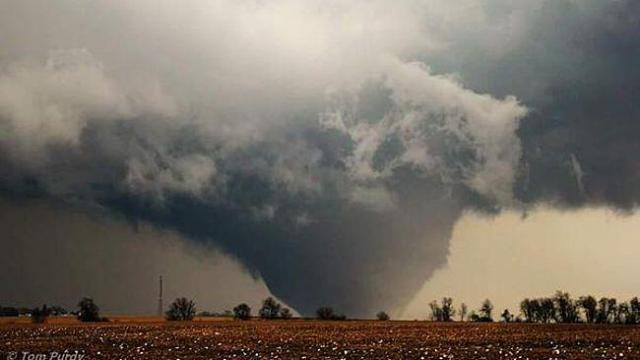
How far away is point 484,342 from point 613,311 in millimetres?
126257

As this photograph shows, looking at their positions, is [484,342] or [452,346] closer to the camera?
[452,346]

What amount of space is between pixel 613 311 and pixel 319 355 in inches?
5649

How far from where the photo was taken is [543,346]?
5600 cm

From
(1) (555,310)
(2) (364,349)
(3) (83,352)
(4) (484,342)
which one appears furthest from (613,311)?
(3) (83,352)

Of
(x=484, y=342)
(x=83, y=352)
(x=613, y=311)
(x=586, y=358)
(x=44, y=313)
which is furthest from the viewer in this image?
(x=613, y=311)

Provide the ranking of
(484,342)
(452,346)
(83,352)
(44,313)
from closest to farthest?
(83,352) → (452,346) → (484,342) → (44,313)

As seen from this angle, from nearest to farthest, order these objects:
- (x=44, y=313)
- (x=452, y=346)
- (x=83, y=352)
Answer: (x=83, y=352)
(x=452, y=346)
(x=44, y=313)

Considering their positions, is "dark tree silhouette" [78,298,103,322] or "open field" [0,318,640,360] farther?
"dark tree silhouette" [78,298,103,322]

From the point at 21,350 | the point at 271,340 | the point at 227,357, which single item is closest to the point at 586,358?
the point at 227,357

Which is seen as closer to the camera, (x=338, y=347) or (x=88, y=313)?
(x=338, y=347)

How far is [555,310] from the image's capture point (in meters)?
175

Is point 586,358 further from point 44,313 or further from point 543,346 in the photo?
point 44,313

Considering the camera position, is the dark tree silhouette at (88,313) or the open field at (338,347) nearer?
the open field at (338,347)

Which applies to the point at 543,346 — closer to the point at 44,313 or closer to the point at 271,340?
the point at 271,340
